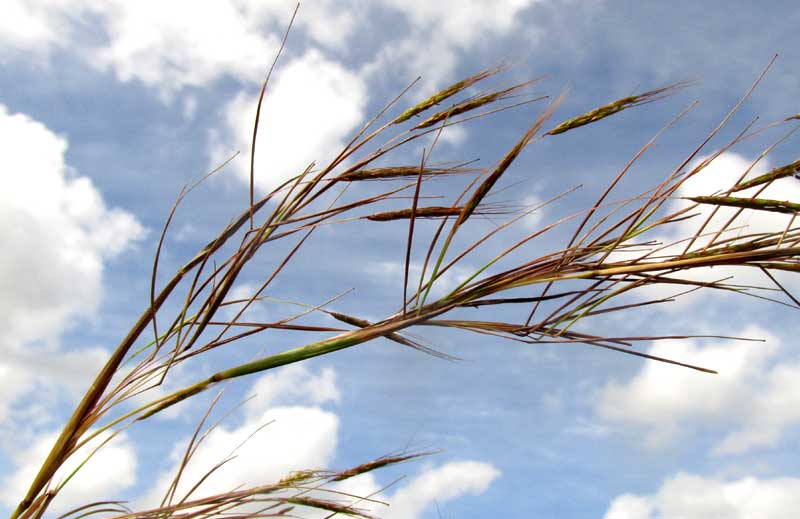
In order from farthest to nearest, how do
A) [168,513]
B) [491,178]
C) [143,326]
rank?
[143,326] → [168,513] → [491,178]

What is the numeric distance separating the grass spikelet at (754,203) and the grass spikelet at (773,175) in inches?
1.1

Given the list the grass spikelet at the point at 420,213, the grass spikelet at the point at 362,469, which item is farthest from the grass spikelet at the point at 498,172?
the grass spikelet at the point at 362,469

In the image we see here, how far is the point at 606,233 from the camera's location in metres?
1.25

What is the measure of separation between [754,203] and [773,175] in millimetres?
65

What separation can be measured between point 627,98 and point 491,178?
38 centimetres

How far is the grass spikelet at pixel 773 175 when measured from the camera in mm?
1223

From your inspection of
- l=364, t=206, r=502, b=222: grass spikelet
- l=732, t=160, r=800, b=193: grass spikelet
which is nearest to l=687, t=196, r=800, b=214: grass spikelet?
l=732, t=160, r=800, b=193: grass spikelet

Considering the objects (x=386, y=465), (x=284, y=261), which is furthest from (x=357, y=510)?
(x=284, y=261)

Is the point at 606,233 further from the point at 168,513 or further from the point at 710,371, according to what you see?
the point at 168,513

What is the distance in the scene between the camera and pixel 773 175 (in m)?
1.24

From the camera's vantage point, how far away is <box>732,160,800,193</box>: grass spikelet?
4.01 ft

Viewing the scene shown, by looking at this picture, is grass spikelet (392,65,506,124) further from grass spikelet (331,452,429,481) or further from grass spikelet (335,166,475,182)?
grass spikelet (331,452,429,481)

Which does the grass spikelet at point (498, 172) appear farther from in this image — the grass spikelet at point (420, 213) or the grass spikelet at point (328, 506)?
the grass spikelet at point (328, 506)

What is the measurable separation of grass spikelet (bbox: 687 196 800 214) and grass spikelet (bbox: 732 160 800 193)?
3 centimetres
